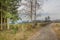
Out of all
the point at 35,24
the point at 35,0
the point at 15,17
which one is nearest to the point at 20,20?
the point at 15,17

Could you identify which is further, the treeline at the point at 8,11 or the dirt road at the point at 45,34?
the treeline at the point at 8,11

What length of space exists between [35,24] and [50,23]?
9.1 inches

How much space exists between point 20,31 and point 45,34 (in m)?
0.39

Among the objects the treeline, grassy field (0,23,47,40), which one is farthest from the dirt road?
the treeline

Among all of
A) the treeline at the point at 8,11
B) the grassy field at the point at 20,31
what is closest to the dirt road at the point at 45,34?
the grassy field at the point at 20,31

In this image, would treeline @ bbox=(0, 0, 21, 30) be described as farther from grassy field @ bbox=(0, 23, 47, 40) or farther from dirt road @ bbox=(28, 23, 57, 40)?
dirt road @ bbox=(28, 23, 57, 40)

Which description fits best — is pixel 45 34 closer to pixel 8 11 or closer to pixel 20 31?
pixel 20 31

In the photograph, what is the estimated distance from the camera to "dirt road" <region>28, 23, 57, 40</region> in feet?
6.21

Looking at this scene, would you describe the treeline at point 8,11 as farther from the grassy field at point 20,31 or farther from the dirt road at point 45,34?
the dirt road at point 45,34

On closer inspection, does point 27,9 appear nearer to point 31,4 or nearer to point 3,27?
point 31,4

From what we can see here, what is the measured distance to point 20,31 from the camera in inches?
76.3

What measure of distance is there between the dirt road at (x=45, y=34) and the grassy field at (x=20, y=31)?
0.19 ft

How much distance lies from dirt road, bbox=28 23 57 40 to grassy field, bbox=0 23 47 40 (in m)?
0.06

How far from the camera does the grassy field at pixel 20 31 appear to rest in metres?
1.91
